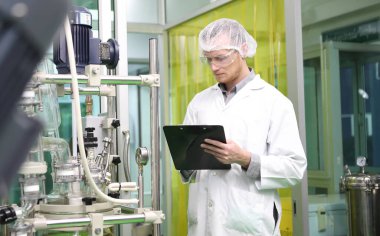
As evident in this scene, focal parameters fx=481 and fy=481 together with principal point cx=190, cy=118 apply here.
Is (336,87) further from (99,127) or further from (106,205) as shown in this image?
(106,205)

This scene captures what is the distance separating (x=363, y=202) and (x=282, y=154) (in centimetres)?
76

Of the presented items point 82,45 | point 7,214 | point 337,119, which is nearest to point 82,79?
point 82,45

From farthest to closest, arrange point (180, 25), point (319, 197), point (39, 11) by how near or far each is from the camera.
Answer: point (180, 25) → point (319, 197) → point (39, 11)

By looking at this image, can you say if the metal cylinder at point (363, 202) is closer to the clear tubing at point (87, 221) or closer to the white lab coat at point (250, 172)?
the white lab coat at point (250, 172)

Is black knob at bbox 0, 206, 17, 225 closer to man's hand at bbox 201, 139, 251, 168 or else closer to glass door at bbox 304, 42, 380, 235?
man's hand at bbox 201, 139, 251, 168

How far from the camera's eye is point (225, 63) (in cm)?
183

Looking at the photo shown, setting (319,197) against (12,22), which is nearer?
(12,22)

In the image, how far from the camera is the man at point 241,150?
1.71 meters

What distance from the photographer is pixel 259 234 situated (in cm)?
172

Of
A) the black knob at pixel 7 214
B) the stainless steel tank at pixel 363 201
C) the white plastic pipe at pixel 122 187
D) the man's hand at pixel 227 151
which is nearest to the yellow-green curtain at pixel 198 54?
Result: the stainless steel tank at pixel 363 201

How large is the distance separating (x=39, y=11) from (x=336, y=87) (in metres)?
2.72

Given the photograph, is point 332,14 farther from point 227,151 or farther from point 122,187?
point 122,187

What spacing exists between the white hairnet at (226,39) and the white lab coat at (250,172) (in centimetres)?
14

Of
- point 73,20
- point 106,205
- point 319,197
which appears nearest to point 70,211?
point 106,205
